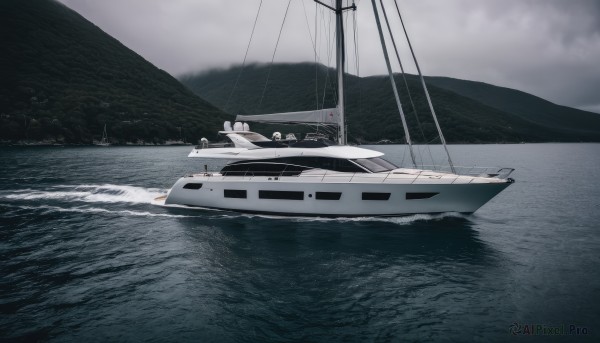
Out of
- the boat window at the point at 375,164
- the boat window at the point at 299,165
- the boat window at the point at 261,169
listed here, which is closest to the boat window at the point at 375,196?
the boat window at the point at 299,165

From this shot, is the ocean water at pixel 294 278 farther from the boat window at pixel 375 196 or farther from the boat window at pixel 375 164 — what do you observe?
the boat window at pixel 375 164

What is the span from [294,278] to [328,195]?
6329mm

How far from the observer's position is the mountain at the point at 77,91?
107812 millimetres

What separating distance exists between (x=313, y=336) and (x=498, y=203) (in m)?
20.7

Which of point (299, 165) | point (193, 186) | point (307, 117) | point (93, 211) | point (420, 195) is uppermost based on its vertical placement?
point (307, 117)

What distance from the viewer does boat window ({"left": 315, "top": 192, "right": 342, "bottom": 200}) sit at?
611 inches

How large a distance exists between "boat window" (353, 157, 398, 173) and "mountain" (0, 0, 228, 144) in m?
121

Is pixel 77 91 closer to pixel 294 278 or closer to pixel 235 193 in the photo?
pixel 235 193

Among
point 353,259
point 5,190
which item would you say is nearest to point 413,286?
point 353,259

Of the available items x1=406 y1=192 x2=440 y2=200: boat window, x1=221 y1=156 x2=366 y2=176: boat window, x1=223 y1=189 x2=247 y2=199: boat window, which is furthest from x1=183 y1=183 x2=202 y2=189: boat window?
x1=406 y1=192 x2=440 y2=200: boat window

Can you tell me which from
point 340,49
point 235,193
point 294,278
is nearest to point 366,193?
point 294,278

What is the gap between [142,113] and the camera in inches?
5281

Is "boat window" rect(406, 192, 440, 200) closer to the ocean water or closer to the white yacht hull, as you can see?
the white yacht hull

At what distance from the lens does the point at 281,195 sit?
643 inches
